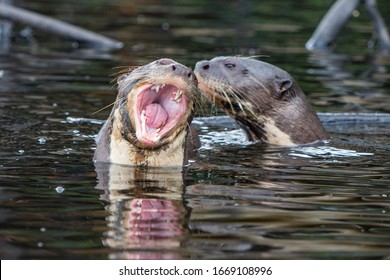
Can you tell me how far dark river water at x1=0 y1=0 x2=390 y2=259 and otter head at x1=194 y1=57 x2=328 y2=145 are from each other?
0.73ft

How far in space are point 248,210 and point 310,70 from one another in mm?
7184

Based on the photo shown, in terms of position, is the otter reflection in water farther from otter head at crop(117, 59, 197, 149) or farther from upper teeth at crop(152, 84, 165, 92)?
upper teeth at crop(152, 84, 165, 92)

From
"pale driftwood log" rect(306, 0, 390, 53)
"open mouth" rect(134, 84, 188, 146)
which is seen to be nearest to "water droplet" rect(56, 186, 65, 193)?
"open mouth" rect(134, 84, 188, 146)

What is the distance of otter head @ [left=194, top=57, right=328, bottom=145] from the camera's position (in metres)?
8.80

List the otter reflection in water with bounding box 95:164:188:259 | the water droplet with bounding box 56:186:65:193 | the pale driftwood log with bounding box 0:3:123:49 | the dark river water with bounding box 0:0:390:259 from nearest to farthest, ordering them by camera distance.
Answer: the otter reflection in water with bounding box 95:164:188:259, the dark river water with bounding box 0:0:390:259, the water droplet with bounding box 56:186:65:193, the pale driftwood log with bounding box 0:3:123:49

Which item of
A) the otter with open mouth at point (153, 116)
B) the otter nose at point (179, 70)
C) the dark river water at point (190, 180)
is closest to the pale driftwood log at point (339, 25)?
the dark river water at point (190, 180)

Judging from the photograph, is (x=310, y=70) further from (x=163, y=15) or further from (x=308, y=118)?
(x=163, y=15)

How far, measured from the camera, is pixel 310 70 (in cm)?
1316

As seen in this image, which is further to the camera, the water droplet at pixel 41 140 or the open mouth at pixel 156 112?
the water droplet at pixel 41 140

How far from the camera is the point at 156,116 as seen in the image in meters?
6.98

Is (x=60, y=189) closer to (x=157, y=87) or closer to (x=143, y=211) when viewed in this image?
(x=143, y=211)

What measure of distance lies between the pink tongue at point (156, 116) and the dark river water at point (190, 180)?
328 millimetres

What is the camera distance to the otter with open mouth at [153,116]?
678 centimetres

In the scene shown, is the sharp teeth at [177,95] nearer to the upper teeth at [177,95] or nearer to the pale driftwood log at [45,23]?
the upper teeth at [177,95]
